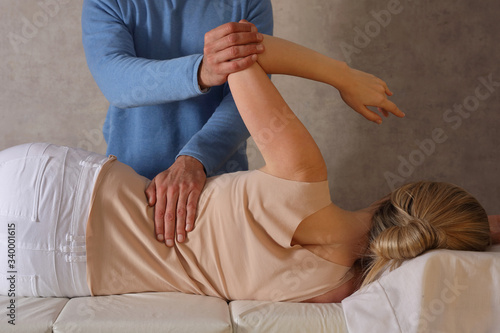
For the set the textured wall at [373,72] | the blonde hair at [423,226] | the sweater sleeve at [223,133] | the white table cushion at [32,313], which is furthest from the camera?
the textured wall at [373,72]

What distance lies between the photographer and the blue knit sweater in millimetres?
1615

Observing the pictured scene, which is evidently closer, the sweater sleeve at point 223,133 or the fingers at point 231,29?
the fingers at point 231,29

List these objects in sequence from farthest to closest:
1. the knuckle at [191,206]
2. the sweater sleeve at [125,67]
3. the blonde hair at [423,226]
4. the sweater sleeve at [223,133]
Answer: the sweater sleeve at [223,133] → the sweater sleeve at [125,67] → the knuckle at [191,206] → the blonde hair at [423,226]

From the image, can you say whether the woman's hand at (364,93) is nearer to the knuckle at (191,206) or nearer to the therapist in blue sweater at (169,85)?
the therapist in blue sweater at (169,85)

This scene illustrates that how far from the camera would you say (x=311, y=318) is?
1.16 meters

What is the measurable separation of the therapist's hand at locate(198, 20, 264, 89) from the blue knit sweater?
0.95 feet

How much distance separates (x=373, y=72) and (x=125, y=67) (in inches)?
51.6

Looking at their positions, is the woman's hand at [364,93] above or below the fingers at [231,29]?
below

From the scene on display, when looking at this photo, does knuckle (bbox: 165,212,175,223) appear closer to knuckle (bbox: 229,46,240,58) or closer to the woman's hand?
knuckle (bbox: 229,46,240,58)

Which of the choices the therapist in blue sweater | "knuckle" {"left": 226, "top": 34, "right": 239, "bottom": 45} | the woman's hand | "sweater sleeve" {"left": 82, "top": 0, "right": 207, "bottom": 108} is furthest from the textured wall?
"knuckle" {"left": 226, "top": 34, "right": 239, "bottom": 45}

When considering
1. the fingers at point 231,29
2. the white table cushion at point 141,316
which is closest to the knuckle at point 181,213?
the white table cushion at point 141,316

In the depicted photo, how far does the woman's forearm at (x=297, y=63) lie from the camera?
132 centimetres

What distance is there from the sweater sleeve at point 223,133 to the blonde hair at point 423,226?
53 centimetres

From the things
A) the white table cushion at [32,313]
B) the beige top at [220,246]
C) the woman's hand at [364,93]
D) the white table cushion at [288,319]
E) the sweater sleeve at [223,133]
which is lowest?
the white table cushion at [288,319]
